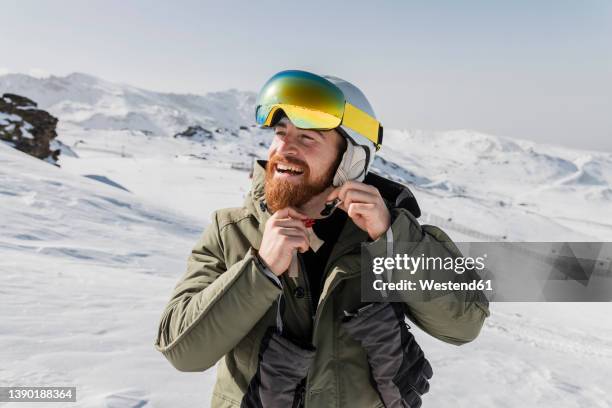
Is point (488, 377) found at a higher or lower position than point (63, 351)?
lower

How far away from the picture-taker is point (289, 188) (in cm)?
217

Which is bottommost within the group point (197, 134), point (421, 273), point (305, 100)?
point (197, 134)

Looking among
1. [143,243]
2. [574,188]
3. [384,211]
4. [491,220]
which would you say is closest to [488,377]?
[384,211]

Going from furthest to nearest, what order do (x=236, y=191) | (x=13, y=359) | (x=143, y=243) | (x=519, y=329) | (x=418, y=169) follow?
(x=418, y=169) → (x=236, y=191) → (x=143, y=243) → (x=519, y=329) → (x=13, y=359)

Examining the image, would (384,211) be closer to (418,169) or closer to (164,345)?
(164,345)

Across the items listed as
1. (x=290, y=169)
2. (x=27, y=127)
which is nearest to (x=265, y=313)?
(x=290, y=169)

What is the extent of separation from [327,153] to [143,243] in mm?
9723

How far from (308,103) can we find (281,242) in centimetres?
90

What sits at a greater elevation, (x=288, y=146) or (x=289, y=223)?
(x=288, y=146)

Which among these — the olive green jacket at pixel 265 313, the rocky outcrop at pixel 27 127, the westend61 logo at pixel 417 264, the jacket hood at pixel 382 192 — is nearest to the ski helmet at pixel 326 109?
the jacket hood at pixel 382 192

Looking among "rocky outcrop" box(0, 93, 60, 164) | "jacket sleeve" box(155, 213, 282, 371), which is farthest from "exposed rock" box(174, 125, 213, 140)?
"jacket sleeve" box(155, 213, 282, 371)

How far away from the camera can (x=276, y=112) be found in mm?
2424

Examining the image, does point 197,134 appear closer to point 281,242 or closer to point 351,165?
point 351,165

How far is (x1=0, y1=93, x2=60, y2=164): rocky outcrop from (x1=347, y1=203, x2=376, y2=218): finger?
35.6 metres
